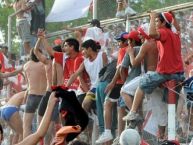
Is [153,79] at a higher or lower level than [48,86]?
higher

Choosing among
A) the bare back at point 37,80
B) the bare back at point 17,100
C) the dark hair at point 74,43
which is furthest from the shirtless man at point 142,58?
the bare back at point 17,100

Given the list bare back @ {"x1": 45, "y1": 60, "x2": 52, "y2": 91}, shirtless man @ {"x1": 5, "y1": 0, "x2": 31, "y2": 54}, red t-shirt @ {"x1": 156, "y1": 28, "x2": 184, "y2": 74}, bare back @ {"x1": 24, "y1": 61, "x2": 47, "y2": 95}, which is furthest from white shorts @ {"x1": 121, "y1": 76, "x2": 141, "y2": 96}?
shirtless man @ {"x1": 5, "y1": 0, "x2": 31, "y2": 54}

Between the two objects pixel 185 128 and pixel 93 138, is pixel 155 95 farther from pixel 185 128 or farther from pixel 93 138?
pixel 93 138

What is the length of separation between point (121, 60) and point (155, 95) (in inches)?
36.0

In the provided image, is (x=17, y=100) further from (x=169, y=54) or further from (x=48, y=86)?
(x=169, y=54)

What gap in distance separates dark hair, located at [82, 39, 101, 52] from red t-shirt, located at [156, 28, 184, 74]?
2.07 metres

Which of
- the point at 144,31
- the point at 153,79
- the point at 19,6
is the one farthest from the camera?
the point at 19,6

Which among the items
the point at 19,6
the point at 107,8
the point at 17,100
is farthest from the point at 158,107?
the point at 19,6

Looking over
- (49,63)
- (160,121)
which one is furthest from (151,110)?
(49,63)

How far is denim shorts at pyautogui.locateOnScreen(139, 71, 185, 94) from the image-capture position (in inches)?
430

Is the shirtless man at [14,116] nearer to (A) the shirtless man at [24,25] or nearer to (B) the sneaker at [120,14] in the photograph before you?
(A) the shirtless man at [24,25]

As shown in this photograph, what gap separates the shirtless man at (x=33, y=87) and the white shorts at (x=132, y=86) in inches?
108

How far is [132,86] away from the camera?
11547 mm

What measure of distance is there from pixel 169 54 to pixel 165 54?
2.4 inches
